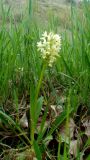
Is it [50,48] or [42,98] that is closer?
[50,48]

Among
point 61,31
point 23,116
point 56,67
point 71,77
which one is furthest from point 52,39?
point 61,31

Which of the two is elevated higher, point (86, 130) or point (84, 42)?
point (84, 42)

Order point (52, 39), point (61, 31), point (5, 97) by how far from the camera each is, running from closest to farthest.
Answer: point (52, 39)
point (5, 97)
point (61, 31)

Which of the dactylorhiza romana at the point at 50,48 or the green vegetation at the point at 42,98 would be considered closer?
the dactylorhiza romana at the point at 50,48

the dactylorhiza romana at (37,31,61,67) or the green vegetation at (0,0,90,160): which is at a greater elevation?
A: the dactylorhiza romana at (37,31,61,67)

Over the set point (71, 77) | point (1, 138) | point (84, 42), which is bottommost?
point (1, 138)

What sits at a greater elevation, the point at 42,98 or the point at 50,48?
the point at 50,48

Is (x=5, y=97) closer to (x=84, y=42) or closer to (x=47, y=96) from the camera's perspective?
(x=47, y=96)

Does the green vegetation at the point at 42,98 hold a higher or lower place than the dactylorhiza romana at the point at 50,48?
lower
